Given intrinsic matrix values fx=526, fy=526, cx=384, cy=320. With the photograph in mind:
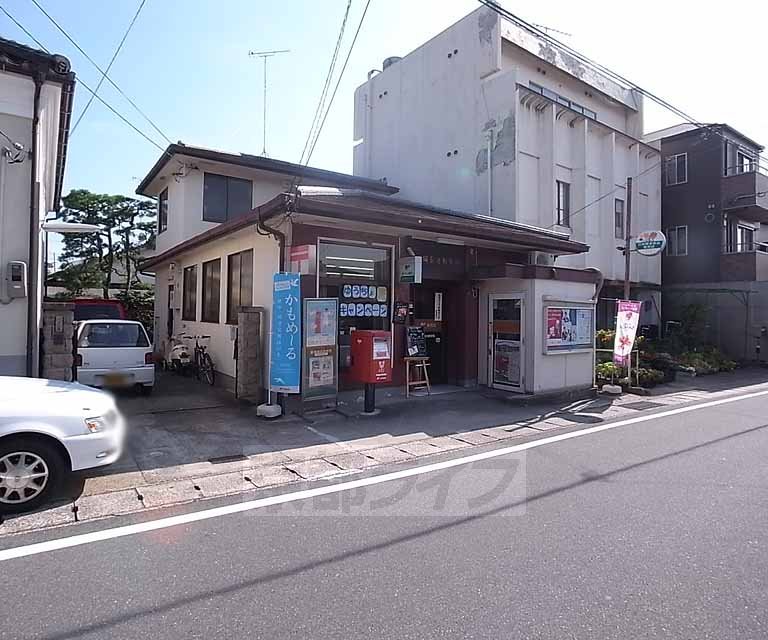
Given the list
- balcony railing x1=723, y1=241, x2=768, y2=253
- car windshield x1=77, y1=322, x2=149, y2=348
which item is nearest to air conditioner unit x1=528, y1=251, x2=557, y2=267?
car windshield x1=77, y1=322, x2=149, y2=348

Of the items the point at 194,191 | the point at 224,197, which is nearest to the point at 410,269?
the point at 224,197

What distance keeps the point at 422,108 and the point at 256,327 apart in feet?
44.5

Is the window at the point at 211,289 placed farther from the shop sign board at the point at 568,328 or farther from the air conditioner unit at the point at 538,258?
the shop sign board at the point at 568,328

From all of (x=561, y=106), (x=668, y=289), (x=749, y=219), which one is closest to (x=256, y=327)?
(x=561, y=106)

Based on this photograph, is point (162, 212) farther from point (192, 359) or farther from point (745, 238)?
point (745, 238)

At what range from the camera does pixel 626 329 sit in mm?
11586

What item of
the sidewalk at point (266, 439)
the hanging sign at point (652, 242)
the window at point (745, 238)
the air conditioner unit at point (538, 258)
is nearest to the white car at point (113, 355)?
the sidewalk at point (266, 439)

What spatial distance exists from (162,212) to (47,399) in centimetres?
1378

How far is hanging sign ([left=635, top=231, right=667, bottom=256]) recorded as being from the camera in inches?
604

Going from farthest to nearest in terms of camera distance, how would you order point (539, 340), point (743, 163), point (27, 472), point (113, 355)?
point (743, 163), point (539, 340), point (113, 355), point (27, 472)

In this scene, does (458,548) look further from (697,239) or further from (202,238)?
(697,239)

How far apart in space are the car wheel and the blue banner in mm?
3627

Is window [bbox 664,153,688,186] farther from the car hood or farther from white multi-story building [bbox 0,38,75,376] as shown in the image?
the car hood

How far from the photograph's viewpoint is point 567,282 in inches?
432
